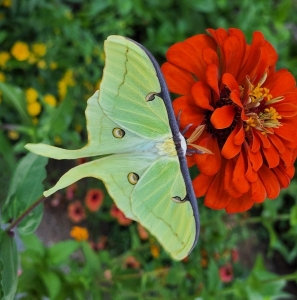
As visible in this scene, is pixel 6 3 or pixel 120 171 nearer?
pixel 120 171

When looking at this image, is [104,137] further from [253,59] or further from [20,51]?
[20,51]

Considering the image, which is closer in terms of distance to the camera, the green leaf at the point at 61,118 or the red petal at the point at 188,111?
the red petal at the point at 188,111

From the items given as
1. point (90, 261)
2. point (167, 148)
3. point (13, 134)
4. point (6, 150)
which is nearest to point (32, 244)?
point (90, 261)

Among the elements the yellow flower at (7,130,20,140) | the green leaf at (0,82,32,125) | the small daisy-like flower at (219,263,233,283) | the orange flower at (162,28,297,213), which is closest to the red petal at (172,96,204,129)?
the orange flower at (162,28,297,213)

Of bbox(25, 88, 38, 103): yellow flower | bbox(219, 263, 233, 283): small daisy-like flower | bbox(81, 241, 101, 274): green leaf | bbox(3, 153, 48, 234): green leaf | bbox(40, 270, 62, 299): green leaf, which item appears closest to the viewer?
bbox(3, 153, 48, 234): green leaf

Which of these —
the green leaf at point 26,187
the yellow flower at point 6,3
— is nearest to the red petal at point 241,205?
the green leaf at point 26,187

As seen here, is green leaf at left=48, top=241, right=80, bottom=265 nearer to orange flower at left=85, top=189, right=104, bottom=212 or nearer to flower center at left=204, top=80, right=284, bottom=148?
orange flower at left=85, top=189, right=104, bottom=212

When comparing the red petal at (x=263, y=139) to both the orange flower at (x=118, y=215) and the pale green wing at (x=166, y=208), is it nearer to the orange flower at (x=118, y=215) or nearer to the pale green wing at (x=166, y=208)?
the pale green wing at (x=166, y=208)
